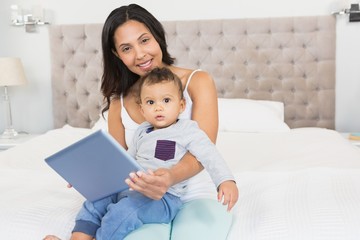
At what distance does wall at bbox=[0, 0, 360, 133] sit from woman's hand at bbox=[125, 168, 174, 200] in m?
2.30

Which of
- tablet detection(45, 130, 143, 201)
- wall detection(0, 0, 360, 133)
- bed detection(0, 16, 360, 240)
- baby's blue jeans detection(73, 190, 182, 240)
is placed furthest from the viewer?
wall detection(0, 0, 360, 133)

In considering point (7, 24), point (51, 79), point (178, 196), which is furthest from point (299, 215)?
point (7, 24)

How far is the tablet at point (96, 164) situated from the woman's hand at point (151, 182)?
2cm

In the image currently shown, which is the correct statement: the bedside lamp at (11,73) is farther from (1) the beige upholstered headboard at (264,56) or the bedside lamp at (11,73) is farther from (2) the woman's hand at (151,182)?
(2) the woman's hand at (151,182)

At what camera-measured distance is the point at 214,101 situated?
1.70 metres

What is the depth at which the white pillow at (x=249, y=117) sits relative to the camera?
300 cm

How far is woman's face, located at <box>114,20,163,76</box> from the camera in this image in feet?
5.48

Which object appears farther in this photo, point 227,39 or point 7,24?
point 7,24

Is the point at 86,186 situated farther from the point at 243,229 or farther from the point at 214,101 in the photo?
the point at 214,101

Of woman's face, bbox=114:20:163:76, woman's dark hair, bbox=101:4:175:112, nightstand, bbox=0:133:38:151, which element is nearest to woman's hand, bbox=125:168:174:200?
woman's face, bbox=114:20:163:76

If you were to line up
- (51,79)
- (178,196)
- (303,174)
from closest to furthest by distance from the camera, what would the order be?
(178,196) → (303,174) → (51,79)

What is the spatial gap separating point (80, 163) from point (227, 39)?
2.29 m

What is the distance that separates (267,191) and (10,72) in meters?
2.33

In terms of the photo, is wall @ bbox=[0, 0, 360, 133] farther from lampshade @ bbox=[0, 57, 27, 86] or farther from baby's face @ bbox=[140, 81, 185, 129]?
baby's face @ bbox=[140, 81, 185, 129]
